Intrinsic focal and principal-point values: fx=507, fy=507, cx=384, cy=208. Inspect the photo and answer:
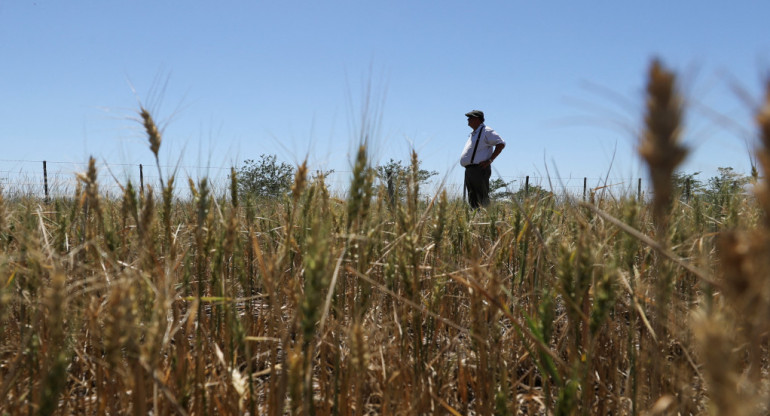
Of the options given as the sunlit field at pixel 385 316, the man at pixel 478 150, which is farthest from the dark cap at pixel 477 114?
the sunlit field at pixel 385 316

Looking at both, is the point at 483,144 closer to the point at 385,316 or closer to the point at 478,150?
the point at 478,150

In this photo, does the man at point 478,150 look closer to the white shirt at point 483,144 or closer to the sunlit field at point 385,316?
the white shirt at point 483,144

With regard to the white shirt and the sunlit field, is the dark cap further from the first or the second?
the sunlit field

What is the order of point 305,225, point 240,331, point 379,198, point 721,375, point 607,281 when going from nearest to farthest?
point 721,375
point 607,281
point 240,331
point 379,198
point 305,225

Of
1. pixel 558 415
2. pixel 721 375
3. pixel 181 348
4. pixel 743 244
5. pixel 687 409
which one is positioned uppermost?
pixel 743 244

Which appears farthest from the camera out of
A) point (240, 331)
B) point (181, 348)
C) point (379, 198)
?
point (379, 198)

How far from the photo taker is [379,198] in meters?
1.69

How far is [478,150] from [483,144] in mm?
102

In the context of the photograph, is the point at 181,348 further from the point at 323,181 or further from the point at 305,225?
the point at 323,181

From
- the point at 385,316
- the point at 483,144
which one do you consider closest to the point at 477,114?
the point at 483,144

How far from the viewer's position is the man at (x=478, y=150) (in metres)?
6.52

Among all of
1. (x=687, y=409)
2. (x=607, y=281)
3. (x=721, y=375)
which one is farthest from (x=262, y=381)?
(x=721, y=375)

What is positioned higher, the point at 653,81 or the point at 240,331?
the point at 653,81

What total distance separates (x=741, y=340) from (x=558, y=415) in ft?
1.92
